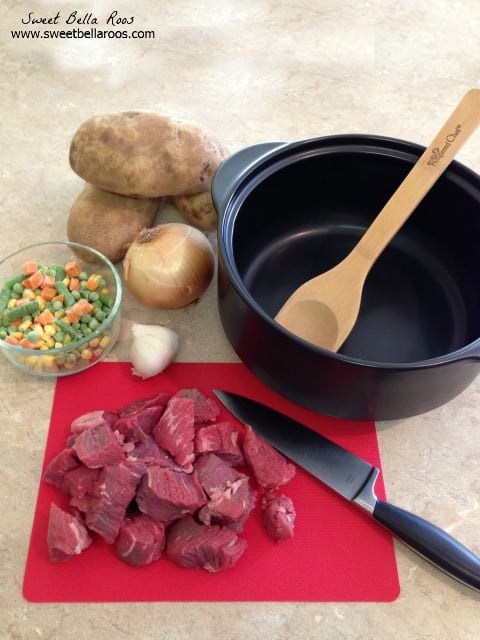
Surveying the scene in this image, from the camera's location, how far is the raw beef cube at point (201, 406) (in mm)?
1017

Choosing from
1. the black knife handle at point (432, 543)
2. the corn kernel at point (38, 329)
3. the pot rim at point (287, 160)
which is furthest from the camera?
the corn kernel at point (38, 329)

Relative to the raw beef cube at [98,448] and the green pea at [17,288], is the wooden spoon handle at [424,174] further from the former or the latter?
the green pea at [17,288]

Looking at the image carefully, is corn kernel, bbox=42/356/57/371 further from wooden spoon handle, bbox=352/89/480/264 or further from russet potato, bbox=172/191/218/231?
wooden spoon handle, bbox=352/89/480/264

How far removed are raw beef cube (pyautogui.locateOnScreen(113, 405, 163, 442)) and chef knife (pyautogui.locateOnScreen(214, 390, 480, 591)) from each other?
0.12 m

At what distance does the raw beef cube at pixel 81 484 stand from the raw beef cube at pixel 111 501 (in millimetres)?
13

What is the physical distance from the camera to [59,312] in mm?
1103

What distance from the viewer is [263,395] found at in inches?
42.8

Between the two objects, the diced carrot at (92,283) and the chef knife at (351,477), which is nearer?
the chef knife at (351,477)

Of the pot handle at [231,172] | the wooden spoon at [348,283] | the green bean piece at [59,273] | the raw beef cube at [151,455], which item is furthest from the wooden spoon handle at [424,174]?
the green bean piece at [59,273]

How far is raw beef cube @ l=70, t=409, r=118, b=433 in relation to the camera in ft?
3.21

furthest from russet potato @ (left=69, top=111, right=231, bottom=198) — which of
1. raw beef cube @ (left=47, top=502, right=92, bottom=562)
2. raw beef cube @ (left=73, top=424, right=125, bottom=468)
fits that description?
raw beef cube @ (left=47, top=502, right=92, bottom=562)

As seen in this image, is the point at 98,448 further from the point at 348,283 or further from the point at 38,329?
the point at 348,283

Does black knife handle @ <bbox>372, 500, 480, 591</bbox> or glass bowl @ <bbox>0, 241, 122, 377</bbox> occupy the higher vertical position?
black knife handle @ <bbox>372, 500, 480, 591</bbox>

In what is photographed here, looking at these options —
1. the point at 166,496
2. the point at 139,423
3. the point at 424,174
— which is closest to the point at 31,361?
the point at 139,423
